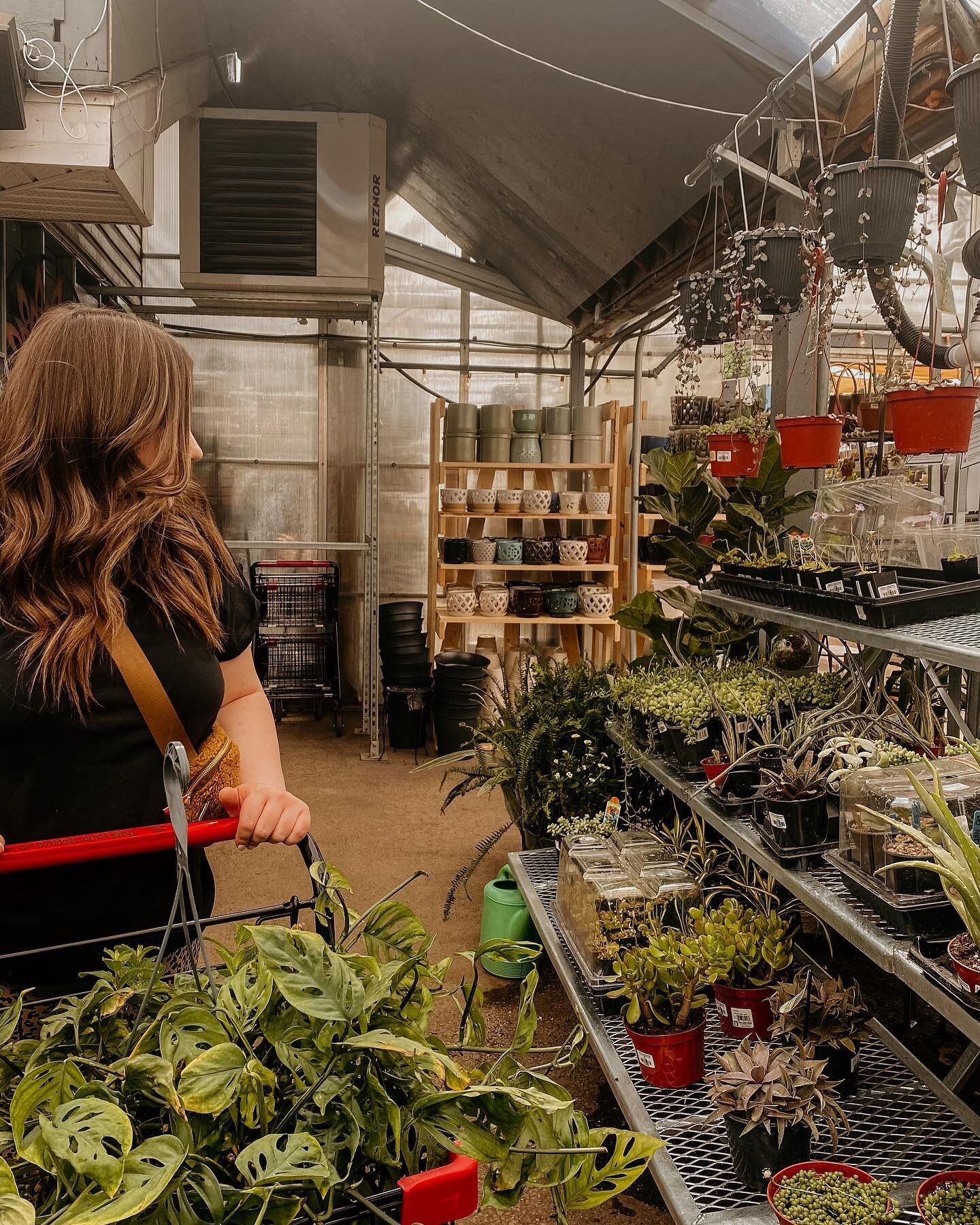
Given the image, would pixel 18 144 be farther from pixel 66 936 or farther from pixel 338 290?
pixel 66 936

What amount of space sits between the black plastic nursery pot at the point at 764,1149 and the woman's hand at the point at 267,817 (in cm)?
112

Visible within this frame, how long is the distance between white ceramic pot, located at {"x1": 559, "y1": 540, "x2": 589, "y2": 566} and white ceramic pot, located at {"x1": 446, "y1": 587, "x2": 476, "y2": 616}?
64 centimetres

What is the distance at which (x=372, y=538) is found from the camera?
239 inches

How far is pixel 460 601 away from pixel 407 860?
2183 millimetres

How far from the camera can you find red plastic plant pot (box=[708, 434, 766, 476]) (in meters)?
3.28

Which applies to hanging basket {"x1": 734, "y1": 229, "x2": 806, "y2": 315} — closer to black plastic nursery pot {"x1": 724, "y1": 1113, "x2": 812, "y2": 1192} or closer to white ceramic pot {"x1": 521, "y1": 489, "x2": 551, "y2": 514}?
black plastic nursery pot {"x1": 724, "y1": 1113, "x2": 812, "y2": 1192}

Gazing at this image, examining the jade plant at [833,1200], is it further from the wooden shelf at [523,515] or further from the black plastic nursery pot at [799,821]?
the wooden shelf at [523,515]

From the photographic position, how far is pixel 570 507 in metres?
6.47

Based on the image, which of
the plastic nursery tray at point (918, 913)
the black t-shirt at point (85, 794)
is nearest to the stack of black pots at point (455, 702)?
the plastic nursery tray at point (918, 913)

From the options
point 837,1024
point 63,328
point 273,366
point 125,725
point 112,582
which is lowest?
point 837,1024

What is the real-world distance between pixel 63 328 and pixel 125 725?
1.70 feet

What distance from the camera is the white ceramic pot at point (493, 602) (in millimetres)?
6320

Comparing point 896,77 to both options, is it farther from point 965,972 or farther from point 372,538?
point 372,538

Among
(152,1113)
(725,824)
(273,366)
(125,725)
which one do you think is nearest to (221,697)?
(125,725)
